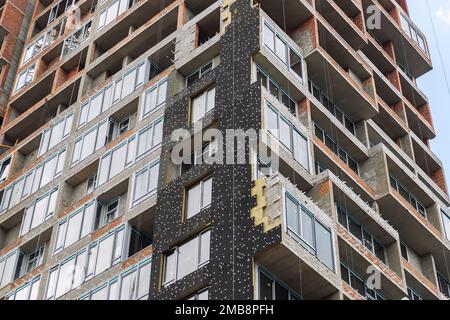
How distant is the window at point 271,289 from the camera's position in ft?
125

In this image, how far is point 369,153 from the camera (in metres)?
52.8

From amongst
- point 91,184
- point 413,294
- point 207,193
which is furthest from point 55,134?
point 413,294

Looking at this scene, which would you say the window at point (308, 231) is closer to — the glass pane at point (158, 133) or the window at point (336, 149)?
the window at point (336, 149)

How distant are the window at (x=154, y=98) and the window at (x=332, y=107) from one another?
832cm

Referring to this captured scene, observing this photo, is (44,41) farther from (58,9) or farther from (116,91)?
(116,91)

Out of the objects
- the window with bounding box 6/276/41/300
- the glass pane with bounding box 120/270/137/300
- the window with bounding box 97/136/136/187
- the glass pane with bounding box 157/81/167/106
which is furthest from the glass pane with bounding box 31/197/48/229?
the glass pane with bounding box 120/270/137/300

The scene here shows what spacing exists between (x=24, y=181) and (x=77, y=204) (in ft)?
26.4

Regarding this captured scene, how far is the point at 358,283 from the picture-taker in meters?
44.5

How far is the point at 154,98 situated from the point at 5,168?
15.4m

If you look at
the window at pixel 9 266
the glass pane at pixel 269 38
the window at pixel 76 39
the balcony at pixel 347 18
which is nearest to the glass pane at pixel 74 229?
the window at pixel 9 266

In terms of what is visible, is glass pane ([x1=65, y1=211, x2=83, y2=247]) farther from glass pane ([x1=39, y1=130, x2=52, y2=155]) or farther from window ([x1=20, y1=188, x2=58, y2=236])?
glass pane ([x1=39, y1=130, x2=52, y2=155])

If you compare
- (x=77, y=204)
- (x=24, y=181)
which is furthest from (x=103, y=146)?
(x=24, y=181)

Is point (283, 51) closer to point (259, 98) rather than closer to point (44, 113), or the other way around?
point (259, 98)

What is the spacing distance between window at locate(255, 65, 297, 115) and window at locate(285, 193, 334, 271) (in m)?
8.93
